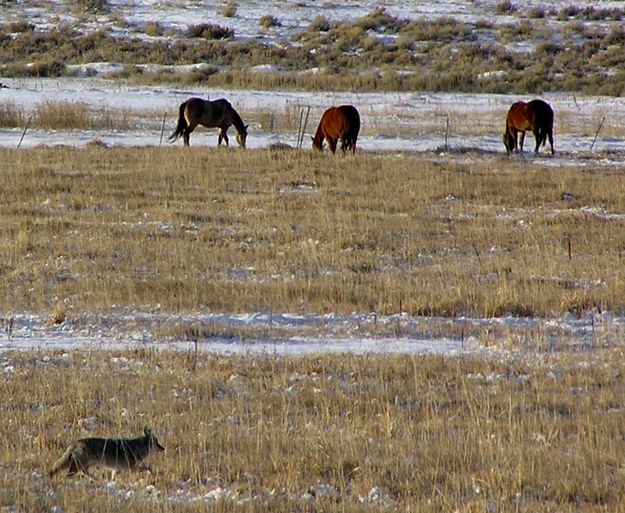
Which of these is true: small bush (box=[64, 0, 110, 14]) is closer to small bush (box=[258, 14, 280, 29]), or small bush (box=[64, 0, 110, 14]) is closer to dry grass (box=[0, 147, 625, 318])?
small bush (box=[258, 14, 280, 29])

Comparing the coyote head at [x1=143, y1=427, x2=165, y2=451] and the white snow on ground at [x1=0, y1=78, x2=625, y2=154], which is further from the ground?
the coyote head at [x1=143, y1=427, x2=165, y2=451]

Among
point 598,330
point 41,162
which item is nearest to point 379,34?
point 41,162

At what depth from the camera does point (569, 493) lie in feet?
19.0

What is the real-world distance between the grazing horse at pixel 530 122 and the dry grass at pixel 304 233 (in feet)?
6.78

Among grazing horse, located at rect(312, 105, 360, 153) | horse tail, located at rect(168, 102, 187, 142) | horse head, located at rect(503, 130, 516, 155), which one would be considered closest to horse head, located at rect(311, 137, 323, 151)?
grazing horse, located at rect(312, 105, 360, 153)

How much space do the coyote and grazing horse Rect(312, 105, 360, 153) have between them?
17.6 meters

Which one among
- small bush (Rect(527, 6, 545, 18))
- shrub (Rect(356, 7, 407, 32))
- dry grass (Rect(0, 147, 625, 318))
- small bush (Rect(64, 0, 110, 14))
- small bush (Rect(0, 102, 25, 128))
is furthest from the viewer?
small bush (Rect(64, 0, 110, 14))

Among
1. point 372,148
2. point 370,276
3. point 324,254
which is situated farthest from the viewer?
point 372,148

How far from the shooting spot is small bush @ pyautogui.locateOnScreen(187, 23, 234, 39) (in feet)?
155

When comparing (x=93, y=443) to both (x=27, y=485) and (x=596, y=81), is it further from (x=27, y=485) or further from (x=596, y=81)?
(x=596, y=81)

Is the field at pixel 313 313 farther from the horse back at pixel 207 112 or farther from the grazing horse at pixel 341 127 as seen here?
the horse back at pixel 207 112

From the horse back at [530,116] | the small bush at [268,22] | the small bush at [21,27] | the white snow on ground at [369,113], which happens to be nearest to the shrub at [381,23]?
the small bush at [268,22]

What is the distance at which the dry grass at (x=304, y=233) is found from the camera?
11.3 m

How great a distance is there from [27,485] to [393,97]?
30745mm
